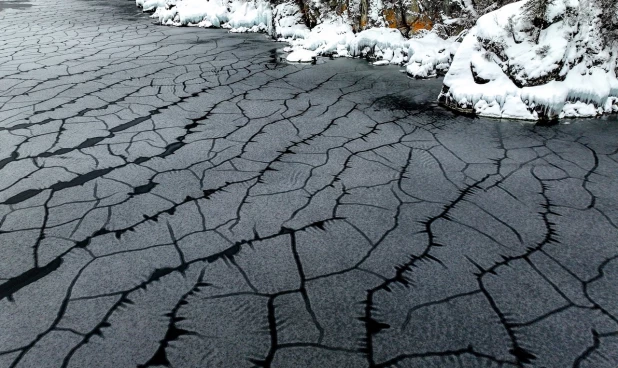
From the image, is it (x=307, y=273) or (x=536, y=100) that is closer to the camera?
(x=307, y=273)

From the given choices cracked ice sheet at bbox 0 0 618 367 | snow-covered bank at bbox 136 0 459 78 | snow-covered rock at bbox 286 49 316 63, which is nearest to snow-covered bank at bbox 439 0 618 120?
cracked ice sheet at bbox 0 0 618 367

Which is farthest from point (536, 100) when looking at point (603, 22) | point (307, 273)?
point (307, 273)

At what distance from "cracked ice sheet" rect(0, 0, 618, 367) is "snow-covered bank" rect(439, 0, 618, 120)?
0.22m

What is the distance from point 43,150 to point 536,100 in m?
3.64

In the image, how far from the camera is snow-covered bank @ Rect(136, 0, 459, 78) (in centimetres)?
446

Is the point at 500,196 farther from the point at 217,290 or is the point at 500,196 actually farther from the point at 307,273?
the point at 217,290

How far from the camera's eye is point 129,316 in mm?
1512

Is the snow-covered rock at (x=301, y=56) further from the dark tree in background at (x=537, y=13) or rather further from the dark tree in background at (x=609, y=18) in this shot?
the dark tree in background at (x=609, y=18)

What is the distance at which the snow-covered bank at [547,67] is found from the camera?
3225 millimetres

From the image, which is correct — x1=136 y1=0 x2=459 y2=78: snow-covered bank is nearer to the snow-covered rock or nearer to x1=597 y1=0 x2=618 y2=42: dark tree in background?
the snow-covered rock

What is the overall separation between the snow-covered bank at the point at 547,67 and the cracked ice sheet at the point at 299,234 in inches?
8.6

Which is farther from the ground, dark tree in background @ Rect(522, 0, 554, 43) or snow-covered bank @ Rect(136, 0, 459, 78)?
dark tree in background @ Rect(522, 0, 554, 43)

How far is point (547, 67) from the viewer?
3.23 meters

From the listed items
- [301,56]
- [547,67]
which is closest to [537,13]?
[547,67]
